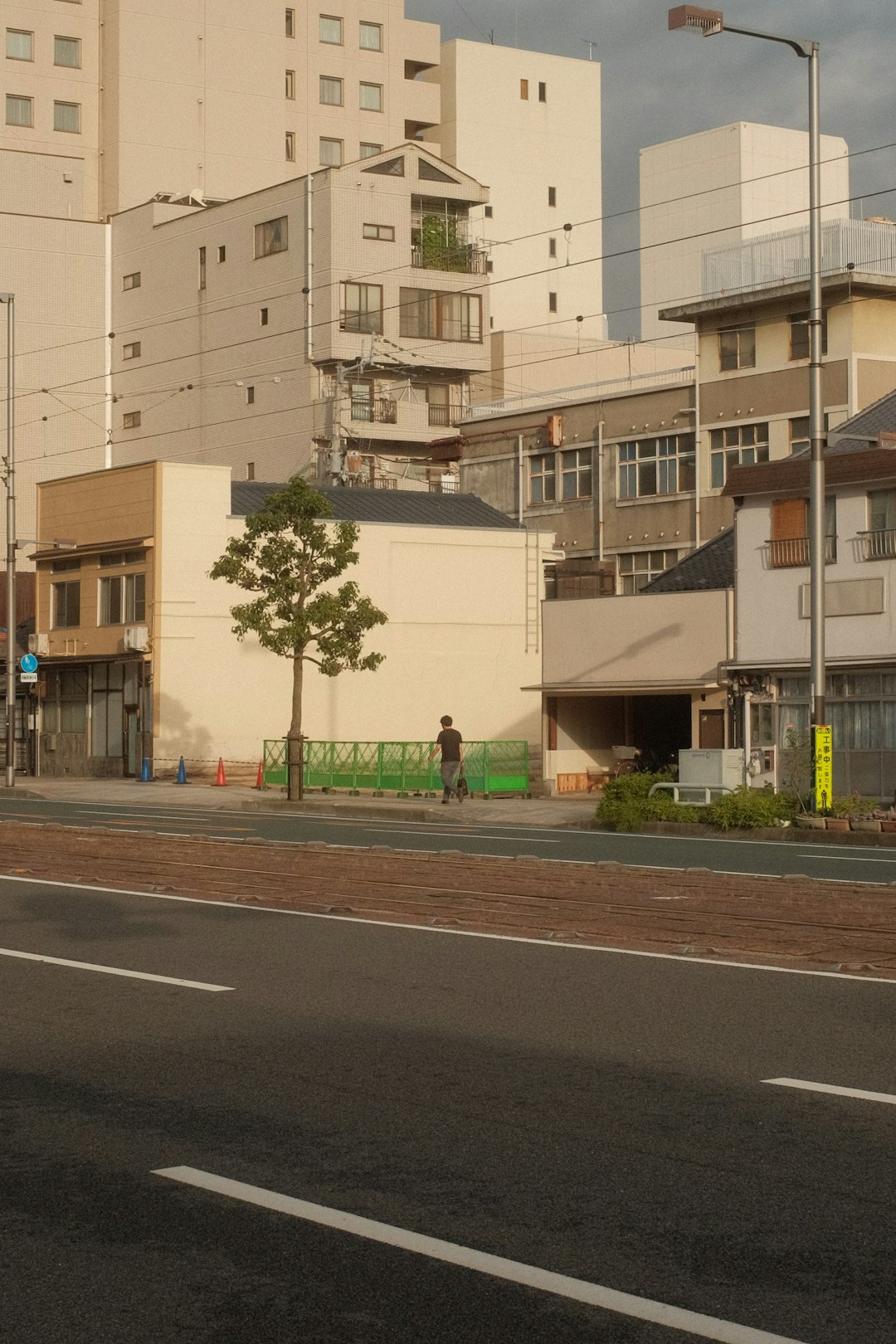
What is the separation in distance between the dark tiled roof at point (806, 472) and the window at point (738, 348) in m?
22.7

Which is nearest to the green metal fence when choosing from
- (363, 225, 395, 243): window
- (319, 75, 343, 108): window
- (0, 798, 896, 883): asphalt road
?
(0, 798, 896, 883): asphalt road

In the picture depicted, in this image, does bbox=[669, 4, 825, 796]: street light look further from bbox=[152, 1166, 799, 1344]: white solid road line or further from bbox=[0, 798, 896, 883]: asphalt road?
bbox=[152, 1166, 799, 1344]: white solid road line

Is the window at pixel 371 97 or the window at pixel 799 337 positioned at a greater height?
the window at pixel 371 97

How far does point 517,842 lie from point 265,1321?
19753 mm

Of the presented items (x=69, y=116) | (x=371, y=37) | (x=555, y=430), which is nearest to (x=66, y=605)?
(x=555, y=430)

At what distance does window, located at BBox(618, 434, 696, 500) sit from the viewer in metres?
58.9

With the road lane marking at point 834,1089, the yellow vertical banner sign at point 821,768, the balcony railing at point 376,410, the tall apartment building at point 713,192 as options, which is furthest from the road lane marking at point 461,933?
the tall apartment building at point 713,192

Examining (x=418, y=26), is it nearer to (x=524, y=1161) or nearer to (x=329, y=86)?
(x=329, y=86)

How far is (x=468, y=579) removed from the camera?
52031mm

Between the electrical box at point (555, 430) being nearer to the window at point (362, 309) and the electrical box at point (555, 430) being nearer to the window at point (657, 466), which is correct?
the window at point (657, 466)

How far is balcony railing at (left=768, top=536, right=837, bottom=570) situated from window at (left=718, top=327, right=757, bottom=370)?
77.5 ft

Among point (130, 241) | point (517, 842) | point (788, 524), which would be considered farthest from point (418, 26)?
point (517, 842)

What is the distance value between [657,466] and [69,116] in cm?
3510

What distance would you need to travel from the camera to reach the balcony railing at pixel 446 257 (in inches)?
2717
